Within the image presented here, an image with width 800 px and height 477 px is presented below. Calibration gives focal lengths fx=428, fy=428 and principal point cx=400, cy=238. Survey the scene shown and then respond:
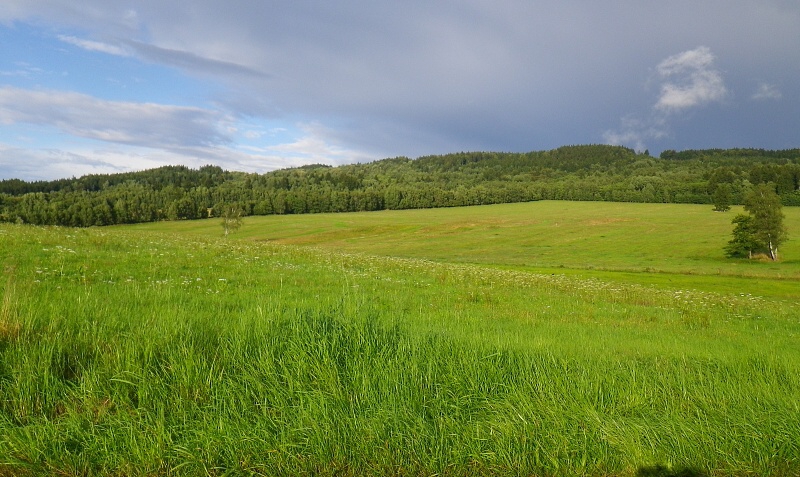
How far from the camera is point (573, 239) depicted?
287 ft

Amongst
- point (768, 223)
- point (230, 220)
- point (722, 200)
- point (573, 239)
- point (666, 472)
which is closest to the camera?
point (666, 472)

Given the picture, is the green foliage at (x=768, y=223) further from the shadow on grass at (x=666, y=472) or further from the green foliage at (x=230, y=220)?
the green foliage at (x=230, y=220)

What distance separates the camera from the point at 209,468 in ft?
11.8

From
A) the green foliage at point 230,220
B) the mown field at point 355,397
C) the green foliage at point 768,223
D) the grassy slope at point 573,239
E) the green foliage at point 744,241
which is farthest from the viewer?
the green foliage at point 230,220

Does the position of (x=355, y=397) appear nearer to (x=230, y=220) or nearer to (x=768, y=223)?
(x=768, y=223)

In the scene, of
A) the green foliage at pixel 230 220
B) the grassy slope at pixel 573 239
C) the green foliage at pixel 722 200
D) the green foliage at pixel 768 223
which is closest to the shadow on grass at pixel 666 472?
the grassy slope at pixel 573 239

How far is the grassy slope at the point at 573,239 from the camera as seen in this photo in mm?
50656

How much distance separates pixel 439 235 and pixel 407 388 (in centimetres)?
9552

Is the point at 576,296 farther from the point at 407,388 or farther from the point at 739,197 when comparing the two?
the point at 739,197

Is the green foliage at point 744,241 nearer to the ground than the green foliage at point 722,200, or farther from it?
nearer to the ground

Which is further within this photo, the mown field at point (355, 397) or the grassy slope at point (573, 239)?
the grassy slope at point (573, 239)

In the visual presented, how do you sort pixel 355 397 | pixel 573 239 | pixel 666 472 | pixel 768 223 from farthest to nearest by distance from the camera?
1. pixel 573 239
2. pixel 768 223
3. pixel 355 397
4. pixel 666 472

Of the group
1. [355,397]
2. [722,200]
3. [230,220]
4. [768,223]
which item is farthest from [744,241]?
[230,220]

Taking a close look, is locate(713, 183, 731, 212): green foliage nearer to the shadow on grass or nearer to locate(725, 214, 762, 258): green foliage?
locate(725, 214, 762, 258): green foliage
